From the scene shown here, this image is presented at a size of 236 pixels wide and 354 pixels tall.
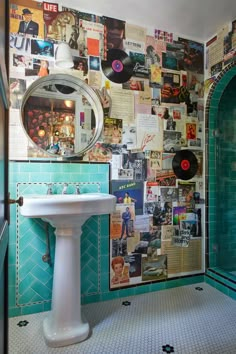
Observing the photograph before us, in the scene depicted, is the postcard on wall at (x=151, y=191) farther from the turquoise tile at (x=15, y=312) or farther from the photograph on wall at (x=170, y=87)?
the turquoise tile at (x=15, y=312)

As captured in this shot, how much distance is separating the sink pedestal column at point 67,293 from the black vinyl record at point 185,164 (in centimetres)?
110

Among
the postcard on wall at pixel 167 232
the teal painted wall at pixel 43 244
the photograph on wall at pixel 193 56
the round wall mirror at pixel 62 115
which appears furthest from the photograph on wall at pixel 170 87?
the postcard on wall at pixel 167 232

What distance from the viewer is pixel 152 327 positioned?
5.28 feet

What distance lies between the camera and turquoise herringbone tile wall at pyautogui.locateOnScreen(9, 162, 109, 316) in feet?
5.64

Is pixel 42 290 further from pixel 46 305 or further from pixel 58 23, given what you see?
pixel 58 23

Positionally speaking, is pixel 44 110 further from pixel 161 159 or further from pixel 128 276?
pixel 128 276

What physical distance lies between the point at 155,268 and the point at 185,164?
979 mm

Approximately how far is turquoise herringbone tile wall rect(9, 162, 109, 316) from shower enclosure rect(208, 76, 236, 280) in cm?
Answer: 113

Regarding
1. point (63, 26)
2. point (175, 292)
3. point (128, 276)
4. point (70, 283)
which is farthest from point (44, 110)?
point (175, 292)

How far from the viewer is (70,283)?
4.91 ft

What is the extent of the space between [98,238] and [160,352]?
863 millimetres

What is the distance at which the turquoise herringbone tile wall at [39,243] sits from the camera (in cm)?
172

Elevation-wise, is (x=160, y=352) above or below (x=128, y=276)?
below

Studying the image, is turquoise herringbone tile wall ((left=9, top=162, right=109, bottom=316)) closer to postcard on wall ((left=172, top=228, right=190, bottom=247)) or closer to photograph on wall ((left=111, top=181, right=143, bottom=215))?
photograph on wall ((left=111, top=181, right=143, bottom=215))
